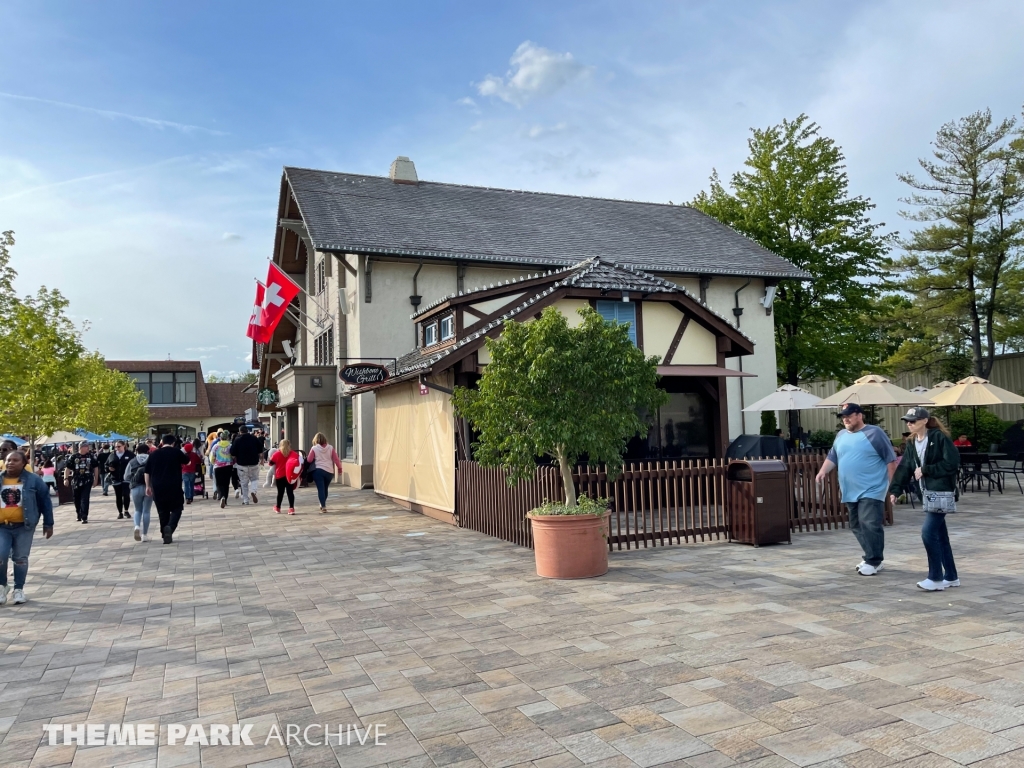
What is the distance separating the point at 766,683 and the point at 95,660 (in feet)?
16.3

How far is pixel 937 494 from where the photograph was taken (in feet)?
23.1

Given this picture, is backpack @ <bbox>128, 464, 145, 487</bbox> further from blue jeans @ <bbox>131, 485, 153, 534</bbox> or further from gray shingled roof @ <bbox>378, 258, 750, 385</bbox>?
gray shingled roof @ <bbox>378, 258, 750, 385</bbox>

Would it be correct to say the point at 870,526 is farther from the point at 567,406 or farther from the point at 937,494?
the point at 567,406

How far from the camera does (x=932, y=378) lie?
29844 millimetres

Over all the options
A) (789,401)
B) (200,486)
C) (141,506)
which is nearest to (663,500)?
(789,401)

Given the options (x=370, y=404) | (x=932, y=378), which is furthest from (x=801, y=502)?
(x=932, y=378)

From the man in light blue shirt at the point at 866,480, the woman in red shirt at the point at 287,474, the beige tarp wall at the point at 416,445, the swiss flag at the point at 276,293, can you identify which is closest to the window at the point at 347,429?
the swiss flag at the point at 276,293

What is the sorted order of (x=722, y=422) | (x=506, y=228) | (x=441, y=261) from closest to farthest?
(x=722, y=422) < (x=441, y=261) < (x=506, y=228)

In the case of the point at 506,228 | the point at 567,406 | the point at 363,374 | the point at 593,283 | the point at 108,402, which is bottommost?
the point at 567,406

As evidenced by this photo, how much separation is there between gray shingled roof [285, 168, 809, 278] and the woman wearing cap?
47.4 feet

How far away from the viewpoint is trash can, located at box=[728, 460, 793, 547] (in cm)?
997

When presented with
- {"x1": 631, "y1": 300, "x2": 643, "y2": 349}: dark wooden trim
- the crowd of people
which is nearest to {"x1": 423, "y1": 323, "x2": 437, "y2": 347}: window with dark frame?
the crowd of people

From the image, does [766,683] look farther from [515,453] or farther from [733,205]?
[733,205]

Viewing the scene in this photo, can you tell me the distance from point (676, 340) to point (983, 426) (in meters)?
15.9
